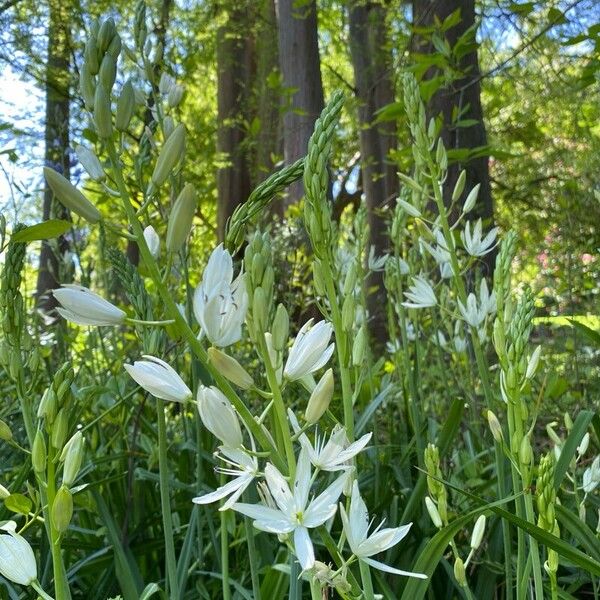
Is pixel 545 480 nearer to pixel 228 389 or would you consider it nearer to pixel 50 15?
pixel 228 389

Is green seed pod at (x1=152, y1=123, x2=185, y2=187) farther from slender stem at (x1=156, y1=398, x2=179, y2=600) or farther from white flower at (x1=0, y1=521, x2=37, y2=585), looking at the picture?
slender stem at (x1=156, y1=398, x2=179, y2=600)

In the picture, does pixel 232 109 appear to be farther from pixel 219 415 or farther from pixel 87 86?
pixel 219 415

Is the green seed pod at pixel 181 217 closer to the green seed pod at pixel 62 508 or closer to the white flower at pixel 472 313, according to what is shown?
the green seed pod at pixel 62 508

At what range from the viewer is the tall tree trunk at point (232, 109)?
1104 centimetres

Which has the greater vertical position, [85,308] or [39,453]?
[85,308]

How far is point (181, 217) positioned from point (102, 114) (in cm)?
17

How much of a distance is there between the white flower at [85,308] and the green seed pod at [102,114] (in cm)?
21

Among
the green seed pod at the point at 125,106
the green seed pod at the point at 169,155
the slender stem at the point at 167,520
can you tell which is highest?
the green seed pod at the point at 125,106

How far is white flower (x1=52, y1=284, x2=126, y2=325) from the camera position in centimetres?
106

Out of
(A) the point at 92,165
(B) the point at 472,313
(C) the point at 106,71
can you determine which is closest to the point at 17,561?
(A) the point at 92,165

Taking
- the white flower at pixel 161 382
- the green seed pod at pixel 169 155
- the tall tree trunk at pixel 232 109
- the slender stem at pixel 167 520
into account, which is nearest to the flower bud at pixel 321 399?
the white flower at pixel 161 382

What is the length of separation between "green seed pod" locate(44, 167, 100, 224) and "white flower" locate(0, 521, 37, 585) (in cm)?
49

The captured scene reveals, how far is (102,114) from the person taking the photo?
111 centimetres

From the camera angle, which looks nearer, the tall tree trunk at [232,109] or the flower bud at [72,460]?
the flower bud at [72,460]
